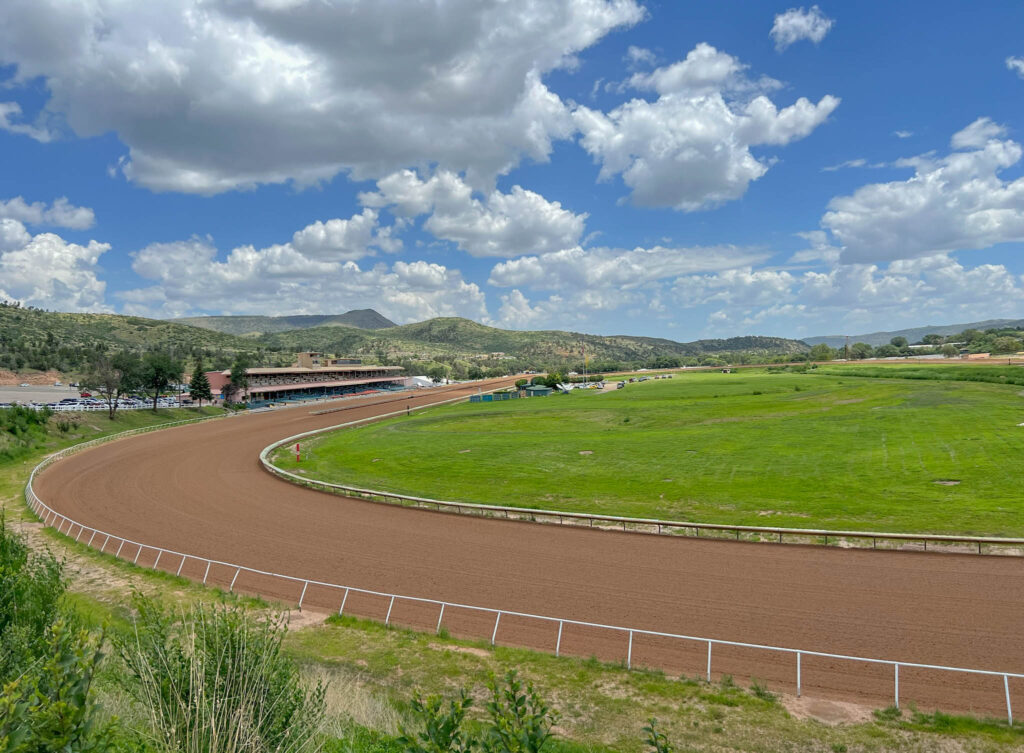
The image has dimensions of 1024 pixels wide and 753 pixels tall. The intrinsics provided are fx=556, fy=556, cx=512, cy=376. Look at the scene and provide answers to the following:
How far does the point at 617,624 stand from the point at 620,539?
23.3 feet

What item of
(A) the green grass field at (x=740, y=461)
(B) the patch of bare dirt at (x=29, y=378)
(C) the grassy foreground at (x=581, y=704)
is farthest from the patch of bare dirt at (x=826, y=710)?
(B) the patch of bare dirt at (x=29, y=378)

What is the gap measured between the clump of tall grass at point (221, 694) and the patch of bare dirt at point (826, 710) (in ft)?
31.7

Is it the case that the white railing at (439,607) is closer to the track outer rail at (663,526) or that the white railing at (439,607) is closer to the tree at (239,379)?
the track outer rail at (663,526)

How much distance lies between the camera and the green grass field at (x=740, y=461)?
2591 centimetres

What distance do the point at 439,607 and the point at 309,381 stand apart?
102178mm

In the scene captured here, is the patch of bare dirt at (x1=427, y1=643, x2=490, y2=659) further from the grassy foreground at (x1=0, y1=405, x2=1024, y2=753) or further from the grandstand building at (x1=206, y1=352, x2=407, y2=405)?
the grandstand building at (x1=206, y1=352, x2=407, y2=405)

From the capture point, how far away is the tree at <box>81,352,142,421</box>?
67875 mm

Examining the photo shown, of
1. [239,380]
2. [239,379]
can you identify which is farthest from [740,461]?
[239,380]

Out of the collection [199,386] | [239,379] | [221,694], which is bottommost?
[199,386]

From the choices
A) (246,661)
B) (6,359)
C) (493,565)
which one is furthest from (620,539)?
(6,359)

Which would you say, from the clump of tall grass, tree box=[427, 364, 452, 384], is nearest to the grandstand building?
tree box=[427, 364, 452, 384]

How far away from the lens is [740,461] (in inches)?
1447

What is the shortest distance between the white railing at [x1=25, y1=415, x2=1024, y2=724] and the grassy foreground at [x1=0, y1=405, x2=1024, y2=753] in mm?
650

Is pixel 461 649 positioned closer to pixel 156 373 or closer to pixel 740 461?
pixel 740 461
